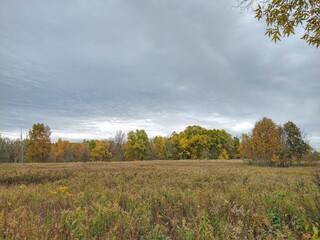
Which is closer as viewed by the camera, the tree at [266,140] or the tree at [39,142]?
the tree at [266,140]

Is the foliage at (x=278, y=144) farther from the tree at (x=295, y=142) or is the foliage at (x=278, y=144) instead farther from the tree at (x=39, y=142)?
the tree at (x=39, y=142)

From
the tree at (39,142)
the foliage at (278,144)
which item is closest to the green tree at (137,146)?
the tree at (39,142)

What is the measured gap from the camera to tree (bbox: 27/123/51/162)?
62.3m

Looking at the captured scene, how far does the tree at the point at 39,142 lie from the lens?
6231cm

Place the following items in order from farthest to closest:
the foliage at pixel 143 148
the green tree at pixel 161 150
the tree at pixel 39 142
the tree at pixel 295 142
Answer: the green tree at pixel 161 150, the foliage at pixel 143 148, the tree at pixel 39 142, the tree at pixel 295 142

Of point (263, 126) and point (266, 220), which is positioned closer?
point (266, 220)

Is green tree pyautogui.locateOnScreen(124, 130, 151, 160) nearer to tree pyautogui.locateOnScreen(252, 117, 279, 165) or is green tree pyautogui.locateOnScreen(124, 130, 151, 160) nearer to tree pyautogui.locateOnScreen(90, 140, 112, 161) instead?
tree pyautogui.locateOnScreen(90, 140, 112, 161)

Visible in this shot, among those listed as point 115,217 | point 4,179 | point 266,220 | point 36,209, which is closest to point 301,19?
point 266,220

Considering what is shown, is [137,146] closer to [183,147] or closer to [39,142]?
[183,147]

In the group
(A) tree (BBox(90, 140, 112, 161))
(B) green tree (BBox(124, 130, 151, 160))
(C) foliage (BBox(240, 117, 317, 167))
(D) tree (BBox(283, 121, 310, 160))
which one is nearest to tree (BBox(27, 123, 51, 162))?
(A) tree (BBox(90, 140, 112, 161))

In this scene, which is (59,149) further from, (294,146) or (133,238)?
(133,238)

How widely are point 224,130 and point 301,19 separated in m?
94.6

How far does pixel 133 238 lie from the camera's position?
4.21 metres

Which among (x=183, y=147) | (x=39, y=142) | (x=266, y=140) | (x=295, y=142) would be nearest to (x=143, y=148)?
(x=183, y=147)
